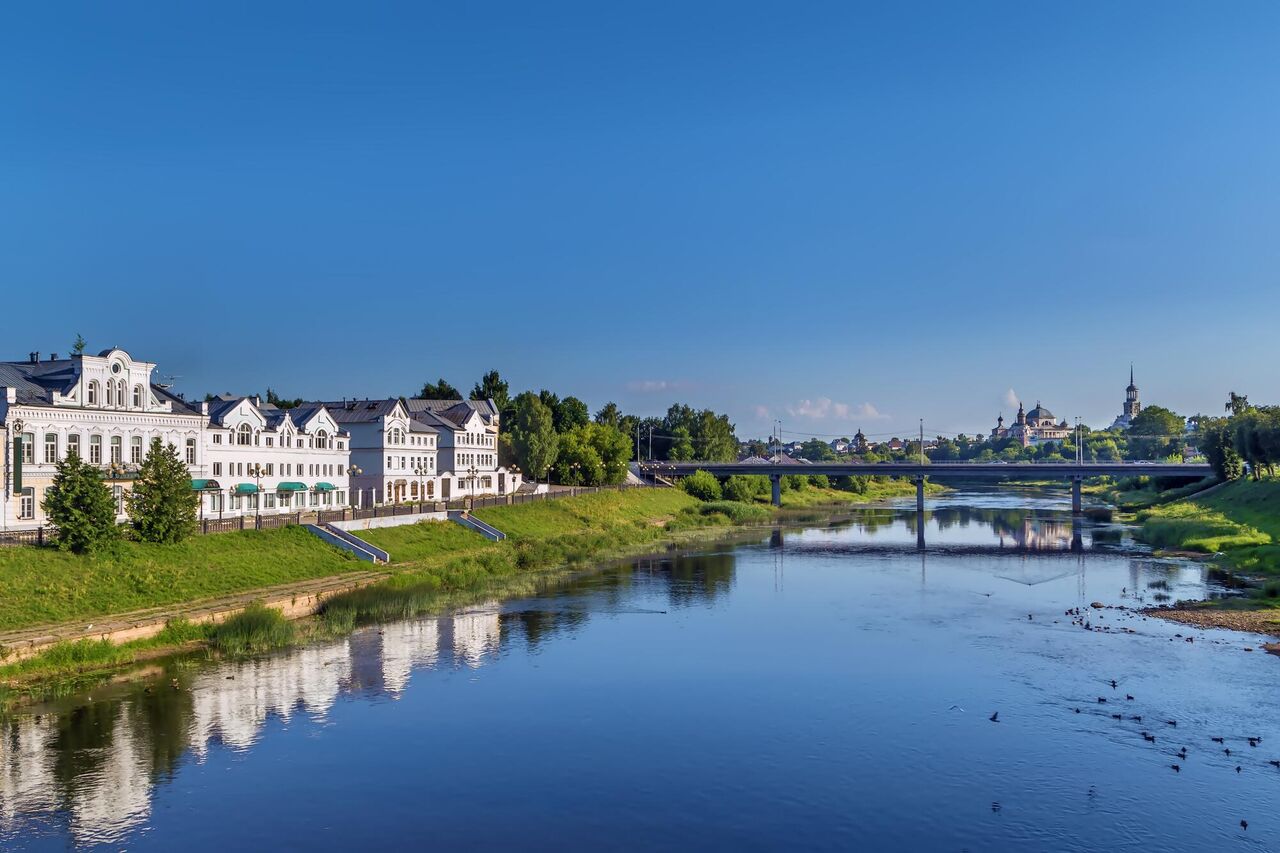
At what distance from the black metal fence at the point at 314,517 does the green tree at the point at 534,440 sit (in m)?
13.7

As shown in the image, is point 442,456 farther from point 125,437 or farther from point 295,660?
point 295,660

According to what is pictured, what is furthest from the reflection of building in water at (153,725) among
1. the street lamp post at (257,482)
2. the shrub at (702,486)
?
the shrub at (702,486)

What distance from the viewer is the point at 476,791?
25.8m

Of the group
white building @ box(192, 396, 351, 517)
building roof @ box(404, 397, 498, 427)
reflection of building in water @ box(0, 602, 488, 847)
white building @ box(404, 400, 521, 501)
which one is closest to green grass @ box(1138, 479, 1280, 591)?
reflection of building in water @ box(0, 602, 488, 847)

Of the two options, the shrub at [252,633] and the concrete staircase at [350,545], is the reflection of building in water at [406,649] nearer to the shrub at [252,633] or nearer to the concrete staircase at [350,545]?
the shrub at [252,633]

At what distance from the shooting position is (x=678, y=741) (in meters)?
29.8

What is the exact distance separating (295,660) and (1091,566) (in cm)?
5725

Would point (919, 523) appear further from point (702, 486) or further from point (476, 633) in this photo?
point (476, 633)

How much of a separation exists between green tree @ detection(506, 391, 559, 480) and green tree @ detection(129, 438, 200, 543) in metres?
60.7

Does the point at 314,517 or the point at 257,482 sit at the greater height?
the point at 257,482

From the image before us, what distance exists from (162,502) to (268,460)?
2131cm

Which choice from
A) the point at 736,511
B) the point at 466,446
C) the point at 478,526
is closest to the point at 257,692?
the point at 478,526

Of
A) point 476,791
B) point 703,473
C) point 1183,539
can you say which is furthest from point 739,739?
point 703,473

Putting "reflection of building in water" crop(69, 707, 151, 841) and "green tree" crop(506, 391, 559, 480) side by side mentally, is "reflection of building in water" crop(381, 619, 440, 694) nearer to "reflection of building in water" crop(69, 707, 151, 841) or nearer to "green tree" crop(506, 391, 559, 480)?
"reflection of building in water" crop(69, 707, 151, 841)
